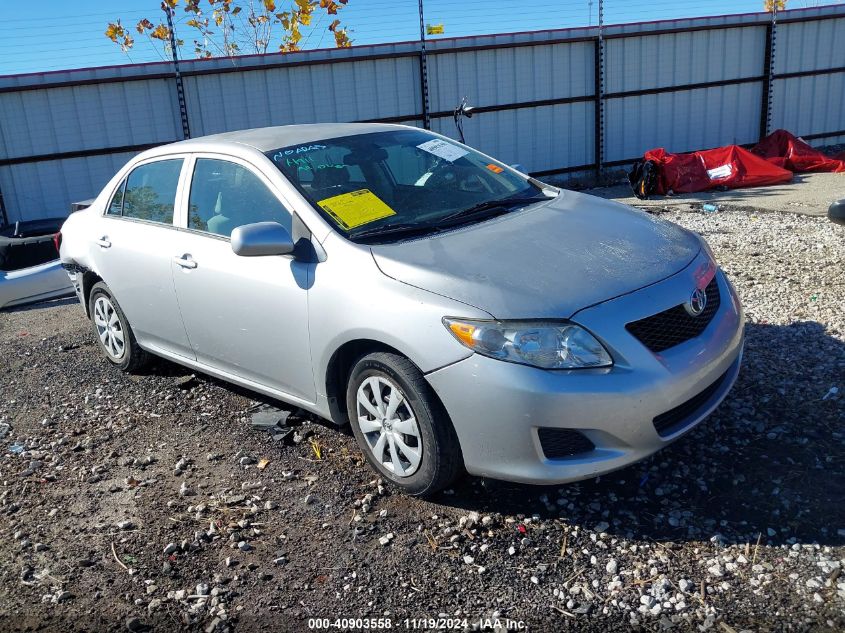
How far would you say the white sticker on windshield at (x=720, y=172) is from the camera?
12.3m

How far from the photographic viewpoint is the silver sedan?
3113mm

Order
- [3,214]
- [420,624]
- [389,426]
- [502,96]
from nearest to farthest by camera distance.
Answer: [420,624]
[389,426]
[3,214]
[502,96]

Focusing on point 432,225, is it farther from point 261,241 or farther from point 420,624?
point 420,624

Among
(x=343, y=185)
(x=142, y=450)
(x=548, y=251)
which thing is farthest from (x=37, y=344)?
(x=548, y=251)

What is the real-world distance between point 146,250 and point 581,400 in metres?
3.06

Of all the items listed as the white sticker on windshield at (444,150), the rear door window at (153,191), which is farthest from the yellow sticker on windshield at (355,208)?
the rear door window at (153,191)

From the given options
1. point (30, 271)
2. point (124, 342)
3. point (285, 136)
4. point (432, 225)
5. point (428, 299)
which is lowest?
point (30, 271)

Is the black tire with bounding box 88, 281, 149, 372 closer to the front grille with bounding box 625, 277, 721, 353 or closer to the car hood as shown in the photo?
the car hood

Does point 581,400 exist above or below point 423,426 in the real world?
above

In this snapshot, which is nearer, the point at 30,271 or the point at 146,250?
the point at 146,250

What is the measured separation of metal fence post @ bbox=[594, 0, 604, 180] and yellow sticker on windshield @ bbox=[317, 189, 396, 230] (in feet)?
38.2

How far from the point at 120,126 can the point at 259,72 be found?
240cm

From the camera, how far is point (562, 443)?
3.13 meters

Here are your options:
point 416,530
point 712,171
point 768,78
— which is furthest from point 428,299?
point 768,78
